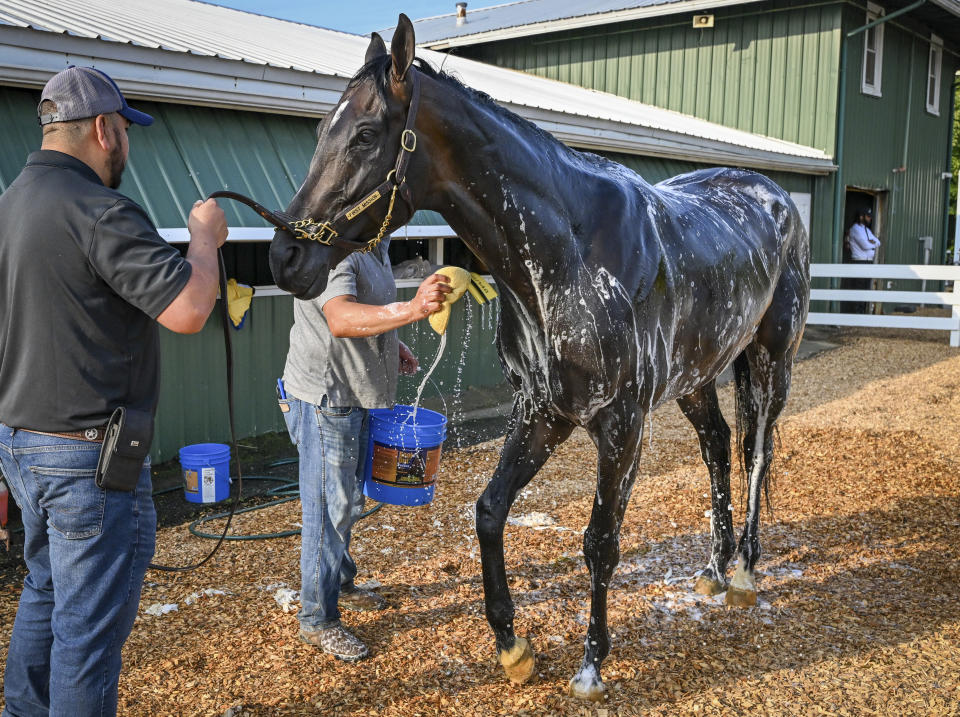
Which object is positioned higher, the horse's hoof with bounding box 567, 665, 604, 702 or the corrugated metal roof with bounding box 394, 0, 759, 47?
the corrugated metal roof with bounding box 394, 0, 759, 47

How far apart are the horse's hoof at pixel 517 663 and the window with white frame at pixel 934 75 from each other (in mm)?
18582

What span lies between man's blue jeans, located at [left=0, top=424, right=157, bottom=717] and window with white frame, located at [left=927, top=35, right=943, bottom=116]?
19.7 m

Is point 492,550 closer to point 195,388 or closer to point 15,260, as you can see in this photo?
point 15,260

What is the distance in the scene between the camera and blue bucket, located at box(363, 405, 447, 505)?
11.9 feet

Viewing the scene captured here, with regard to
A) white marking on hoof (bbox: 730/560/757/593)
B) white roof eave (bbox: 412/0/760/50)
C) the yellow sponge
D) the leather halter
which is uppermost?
white roof eave (bbox: 412/0/760/50)

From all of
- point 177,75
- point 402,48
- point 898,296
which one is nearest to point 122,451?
point 402,48

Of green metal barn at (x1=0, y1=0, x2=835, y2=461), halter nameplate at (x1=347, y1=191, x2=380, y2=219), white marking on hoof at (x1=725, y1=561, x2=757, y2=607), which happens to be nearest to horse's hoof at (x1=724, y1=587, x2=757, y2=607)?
white marking on hoof at (x1=725, y1=561, x2=757, y2=607)

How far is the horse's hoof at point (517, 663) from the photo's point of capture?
123 inches

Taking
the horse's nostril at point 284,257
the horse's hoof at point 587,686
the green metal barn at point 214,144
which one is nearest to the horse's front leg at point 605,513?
the horse's hoof at point 587,686

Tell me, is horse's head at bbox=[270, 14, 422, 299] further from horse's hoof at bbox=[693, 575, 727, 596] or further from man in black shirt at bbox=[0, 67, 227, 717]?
horse's hoof at bbox=[693, 575, 727, 596]

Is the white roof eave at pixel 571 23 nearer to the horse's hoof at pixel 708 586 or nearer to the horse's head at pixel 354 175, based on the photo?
the horse's hoof at pixel 708 586

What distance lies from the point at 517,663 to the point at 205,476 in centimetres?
272

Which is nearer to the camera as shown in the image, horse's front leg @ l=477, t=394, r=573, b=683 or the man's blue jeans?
the man's blue jeans

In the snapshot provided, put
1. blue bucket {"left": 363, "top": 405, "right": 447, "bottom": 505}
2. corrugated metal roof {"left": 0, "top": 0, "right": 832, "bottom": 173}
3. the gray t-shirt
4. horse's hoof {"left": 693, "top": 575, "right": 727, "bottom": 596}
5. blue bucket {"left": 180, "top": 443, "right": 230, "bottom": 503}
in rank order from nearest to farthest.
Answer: the gray t-shirt < blue bucket {"left": 363, "top": 405, "right": 447, "bottom": 505} < horse's hoof {"left": 693, "top": 575, "right": 727, "bottom": 596} < blue bucket {"left": 180, "top": 443, "right": 230, "bottom": 503} < corrugated metal roof {"left": 0, "top": 0, "right": 832, "bottom": 173}
